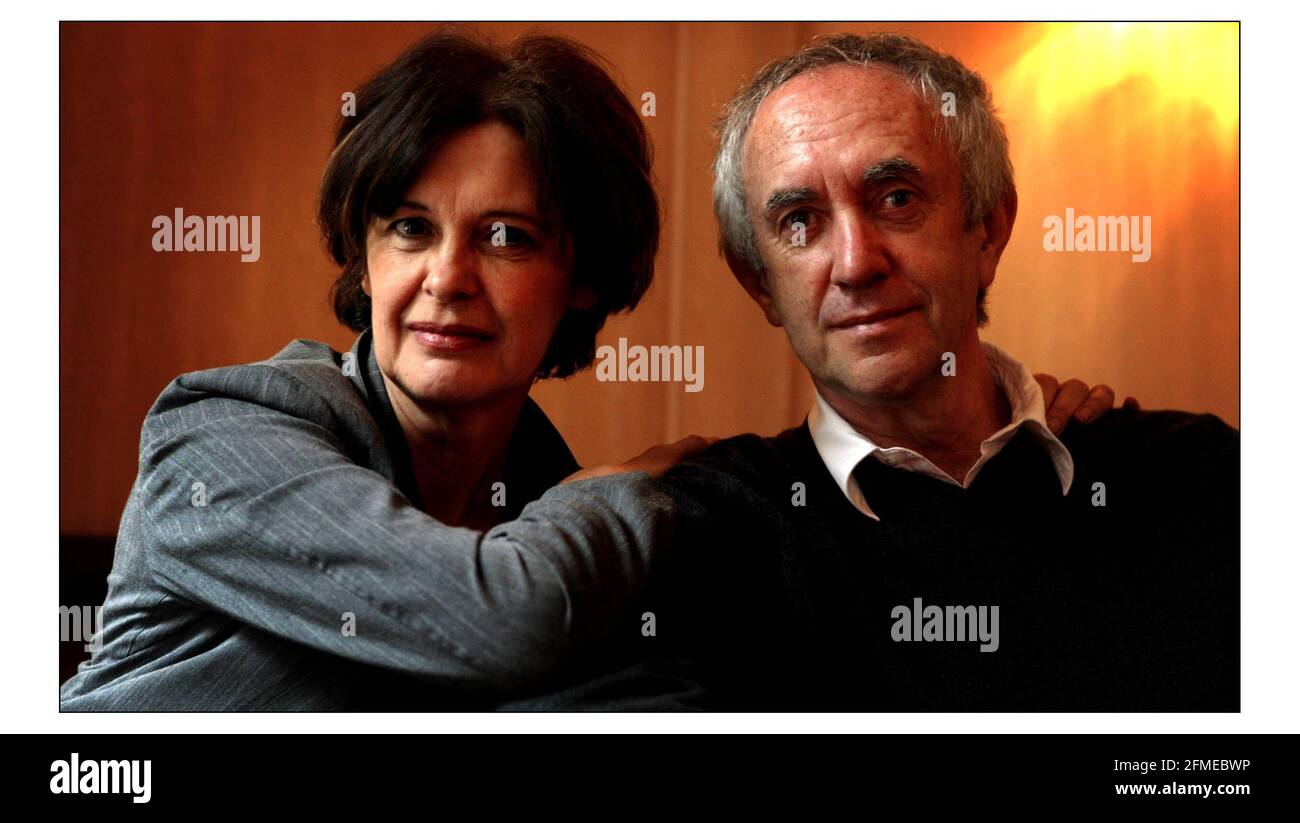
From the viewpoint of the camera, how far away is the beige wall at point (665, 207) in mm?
2145

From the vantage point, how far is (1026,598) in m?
2.12

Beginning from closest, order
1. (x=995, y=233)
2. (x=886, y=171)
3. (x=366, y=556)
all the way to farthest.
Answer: (x=366, y=556)
(x=886, y=171)
(x=995, y=233)

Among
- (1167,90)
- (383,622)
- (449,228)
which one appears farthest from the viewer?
(1167,90)

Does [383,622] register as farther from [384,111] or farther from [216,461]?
[384,111]

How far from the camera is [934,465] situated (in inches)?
83.4

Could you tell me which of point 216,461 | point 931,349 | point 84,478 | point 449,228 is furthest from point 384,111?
point 931,349

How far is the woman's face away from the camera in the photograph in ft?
6.73

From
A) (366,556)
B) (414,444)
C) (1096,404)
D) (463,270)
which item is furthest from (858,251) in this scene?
(366,556)

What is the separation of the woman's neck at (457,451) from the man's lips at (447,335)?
84mm

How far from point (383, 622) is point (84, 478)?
607 millimetres

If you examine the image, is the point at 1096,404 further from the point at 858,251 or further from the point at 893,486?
the point at 858,251

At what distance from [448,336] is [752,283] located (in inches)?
18.3

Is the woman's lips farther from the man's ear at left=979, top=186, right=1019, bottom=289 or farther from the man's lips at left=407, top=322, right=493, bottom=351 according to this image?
the man's ear at left=979, top=186, right=1019, bottom=289

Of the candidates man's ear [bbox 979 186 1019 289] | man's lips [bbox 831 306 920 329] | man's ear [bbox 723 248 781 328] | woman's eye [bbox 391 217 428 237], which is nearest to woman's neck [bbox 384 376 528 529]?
woman's eye [bbox 391 217 428 237]
